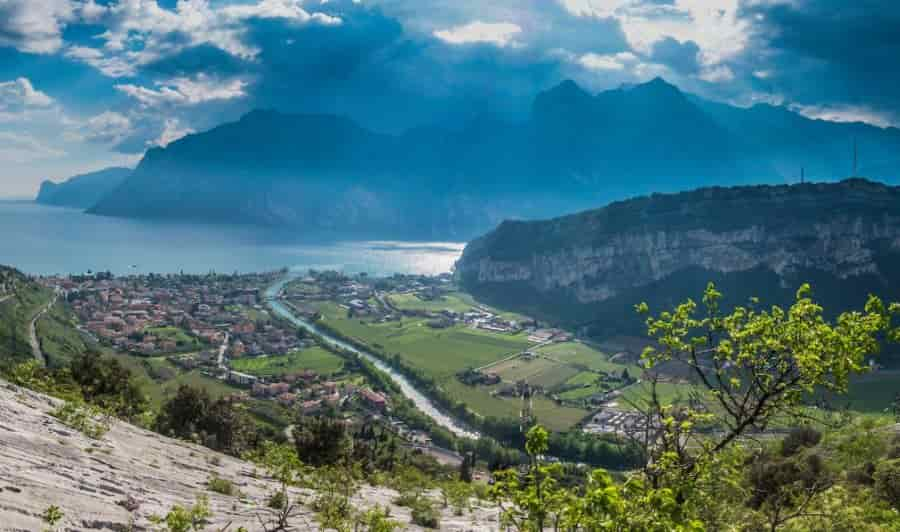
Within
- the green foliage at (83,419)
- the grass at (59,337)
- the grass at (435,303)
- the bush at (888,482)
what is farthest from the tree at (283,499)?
the grass at (435,303)

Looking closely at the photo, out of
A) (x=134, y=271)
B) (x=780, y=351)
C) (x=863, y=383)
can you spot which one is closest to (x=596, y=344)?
(x=863, y=383)

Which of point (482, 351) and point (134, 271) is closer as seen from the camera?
point (482, 351)

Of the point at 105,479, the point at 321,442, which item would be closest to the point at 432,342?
the point at 321,442

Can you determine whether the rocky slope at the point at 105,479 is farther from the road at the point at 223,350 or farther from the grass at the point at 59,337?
the road at the point at 223,350

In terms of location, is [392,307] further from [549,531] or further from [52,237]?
[52,237]

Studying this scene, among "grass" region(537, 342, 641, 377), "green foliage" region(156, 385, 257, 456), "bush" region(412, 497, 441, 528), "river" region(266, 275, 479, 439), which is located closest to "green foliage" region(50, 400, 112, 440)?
"bush" region(412, 497, 441, 528)

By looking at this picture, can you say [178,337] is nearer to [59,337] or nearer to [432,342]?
[59,337]
